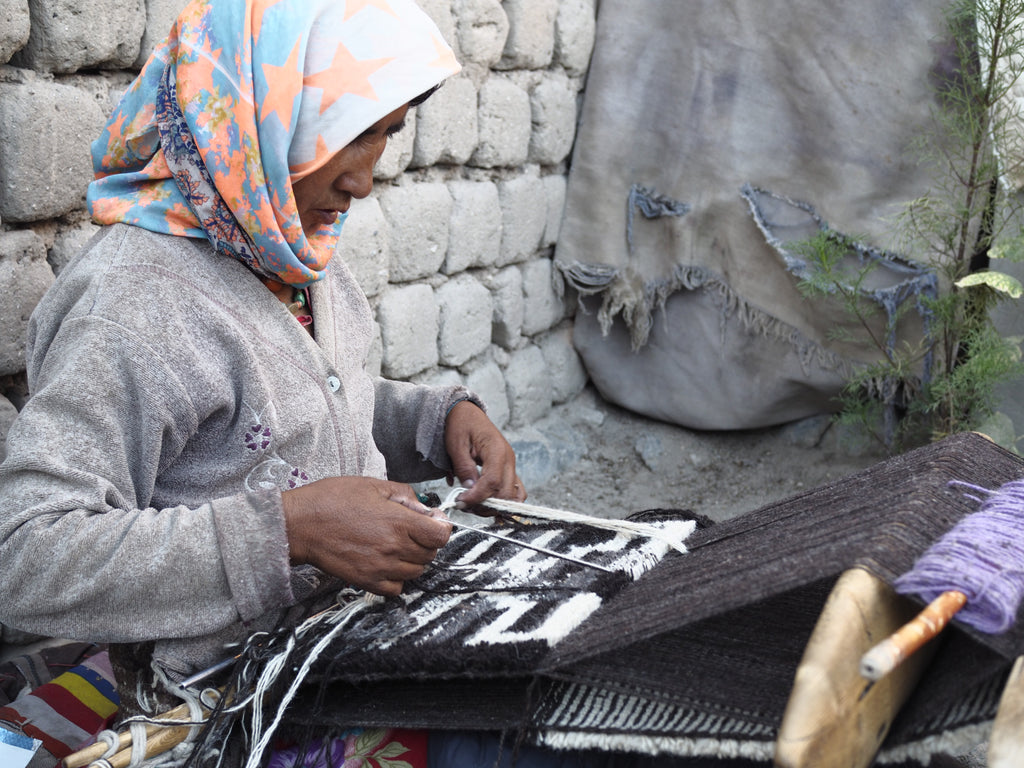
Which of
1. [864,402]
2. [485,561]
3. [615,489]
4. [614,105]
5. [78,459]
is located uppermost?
[614,105]

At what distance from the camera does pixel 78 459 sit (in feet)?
4.29

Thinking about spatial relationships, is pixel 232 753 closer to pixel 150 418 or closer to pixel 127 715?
pixel 127 715

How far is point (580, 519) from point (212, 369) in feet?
2.19

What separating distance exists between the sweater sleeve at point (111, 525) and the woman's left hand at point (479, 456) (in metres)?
0.55

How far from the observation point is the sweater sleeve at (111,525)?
1.28 metres

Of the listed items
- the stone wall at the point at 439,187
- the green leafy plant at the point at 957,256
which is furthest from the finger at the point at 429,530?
the green leafy plant at the point at 957,256

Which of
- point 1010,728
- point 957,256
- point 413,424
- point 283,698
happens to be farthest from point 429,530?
point 957,256

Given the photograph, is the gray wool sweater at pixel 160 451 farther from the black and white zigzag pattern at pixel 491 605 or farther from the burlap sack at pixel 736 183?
the burlap sack at pixel 736 183

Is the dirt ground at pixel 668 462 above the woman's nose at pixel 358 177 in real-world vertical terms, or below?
below

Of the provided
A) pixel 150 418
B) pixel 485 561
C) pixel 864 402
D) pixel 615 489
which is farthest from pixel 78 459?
pixel 864 402

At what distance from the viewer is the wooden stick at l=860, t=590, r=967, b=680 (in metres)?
0.87

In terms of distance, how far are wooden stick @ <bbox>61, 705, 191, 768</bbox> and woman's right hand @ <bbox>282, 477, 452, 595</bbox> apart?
0.27 meters

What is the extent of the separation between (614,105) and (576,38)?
31 centimetres

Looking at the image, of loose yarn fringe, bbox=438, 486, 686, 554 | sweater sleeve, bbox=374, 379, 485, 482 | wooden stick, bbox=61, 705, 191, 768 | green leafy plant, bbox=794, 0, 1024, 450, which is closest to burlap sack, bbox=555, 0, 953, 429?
green leafy plant, bbox=794, 0, 1024, 450
